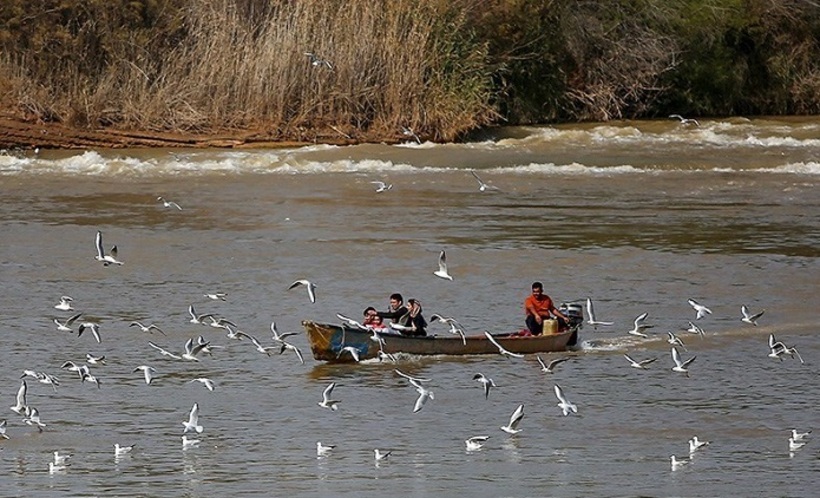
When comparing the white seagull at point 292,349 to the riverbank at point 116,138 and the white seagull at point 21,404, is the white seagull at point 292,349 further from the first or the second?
the riverbank at point 116,138

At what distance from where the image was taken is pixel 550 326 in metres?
20.1

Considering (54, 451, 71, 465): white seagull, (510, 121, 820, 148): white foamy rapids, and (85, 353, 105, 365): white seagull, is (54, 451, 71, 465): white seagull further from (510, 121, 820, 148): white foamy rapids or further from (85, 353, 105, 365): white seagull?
(510, 121, 820, 148): white foamy rapids

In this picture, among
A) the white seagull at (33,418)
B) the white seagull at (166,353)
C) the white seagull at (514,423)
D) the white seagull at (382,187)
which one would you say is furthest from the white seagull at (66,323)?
the white seagull at (382,187)

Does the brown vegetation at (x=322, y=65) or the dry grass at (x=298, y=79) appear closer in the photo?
the dry grass at (x=298, y=79)

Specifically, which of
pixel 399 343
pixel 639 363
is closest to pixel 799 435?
pixel 639 363

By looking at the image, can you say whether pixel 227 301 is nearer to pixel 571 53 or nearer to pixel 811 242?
pixel 811 242

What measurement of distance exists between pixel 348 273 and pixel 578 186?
9065 millimetres

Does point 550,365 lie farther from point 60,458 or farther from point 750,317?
point 60,458

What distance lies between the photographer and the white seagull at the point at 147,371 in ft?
58.8

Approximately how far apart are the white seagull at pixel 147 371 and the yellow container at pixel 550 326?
4.48 metres

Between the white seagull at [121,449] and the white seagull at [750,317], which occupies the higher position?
the white seagull at [750,317]

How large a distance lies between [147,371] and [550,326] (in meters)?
4.84

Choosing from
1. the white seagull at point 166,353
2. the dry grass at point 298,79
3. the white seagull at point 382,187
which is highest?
the dry grass at point 298,79

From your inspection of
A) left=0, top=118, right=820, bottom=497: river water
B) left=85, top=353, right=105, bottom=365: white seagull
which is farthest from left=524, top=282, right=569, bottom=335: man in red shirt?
left=85, top=353, right=105, bottom=365: white seagull
